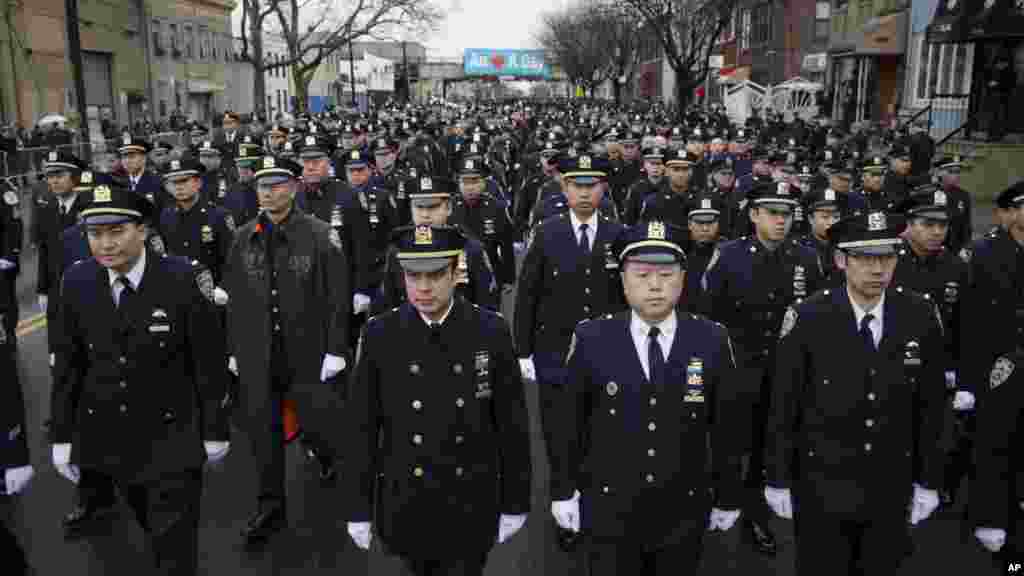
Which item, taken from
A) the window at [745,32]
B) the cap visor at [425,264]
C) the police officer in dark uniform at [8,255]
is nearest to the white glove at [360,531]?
the cap visor at [425,264]

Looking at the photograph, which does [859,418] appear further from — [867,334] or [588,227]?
[588,227]

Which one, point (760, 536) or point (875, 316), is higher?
point (875, 316)

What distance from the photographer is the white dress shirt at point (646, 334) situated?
3932 mm

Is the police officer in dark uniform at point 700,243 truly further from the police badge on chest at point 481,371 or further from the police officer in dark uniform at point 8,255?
the police officer in dark uniform at point 8,255

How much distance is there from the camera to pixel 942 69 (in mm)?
28688

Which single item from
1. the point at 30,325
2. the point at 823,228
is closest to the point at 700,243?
the point at 823,228

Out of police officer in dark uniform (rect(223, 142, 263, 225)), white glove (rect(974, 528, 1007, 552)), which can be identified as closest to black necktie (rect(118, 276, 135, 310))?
white glove (rect(974, 528, 1007, 552))

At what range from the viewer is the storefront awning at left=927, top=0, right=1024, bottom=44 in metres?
21.8

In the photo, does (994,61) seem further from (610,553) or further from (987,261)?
(610,553)

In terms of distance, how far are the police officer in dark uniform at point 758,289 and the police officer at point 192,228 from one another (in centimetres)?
470

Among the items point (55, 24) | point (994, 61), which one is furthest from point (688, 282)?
point (55, 24)

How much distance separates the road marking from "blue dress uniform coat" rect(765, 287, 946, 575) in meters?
9.78

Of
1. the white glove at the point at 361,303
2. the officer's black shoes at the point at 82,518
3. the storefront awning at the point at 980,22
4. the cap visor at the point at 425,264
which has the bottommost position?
the officer's black shoes at the point at 82,518

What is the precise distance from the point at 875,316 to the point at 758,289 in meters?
1.83
